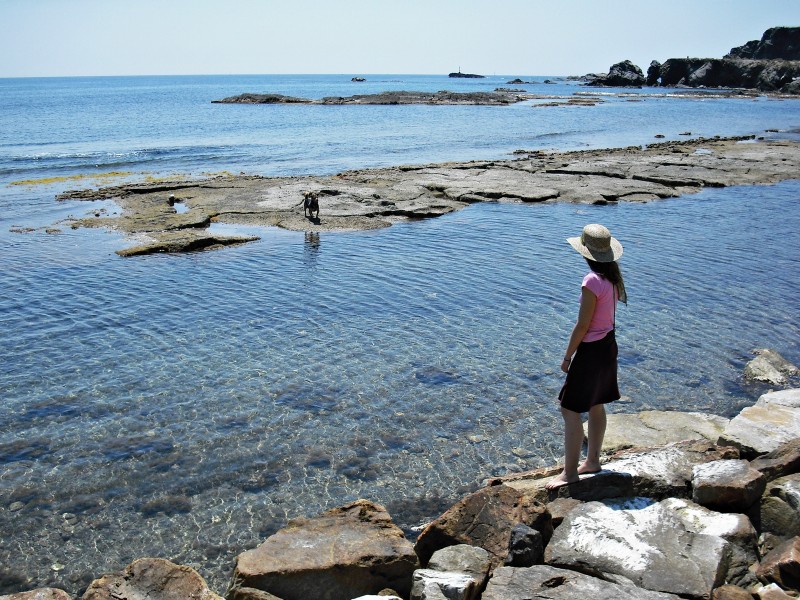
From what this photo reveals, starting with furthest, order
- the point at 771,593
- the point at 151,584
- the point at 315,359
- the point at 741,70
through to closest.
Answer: the point at 741,70
the point at 315,359
the point at 151,584
the point at 771,593

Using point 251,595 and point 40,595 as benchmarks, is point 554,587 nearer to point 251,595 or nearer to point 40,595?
point 251,595

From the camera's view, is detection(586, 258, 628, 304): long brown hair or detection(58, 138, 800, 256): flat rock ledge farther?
detection(58, 138, 800, 256): flat rock ledge

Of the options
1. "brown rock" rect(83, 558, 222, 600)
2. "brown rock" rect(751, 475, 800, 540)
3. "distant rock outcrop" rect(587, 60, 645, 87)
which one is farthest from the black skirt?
"distant rock outcrop" rect(587, 60, 645, 87)

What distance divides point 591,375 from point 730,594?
2262 mm

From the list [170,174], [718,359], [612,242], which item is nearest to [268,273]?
[718,359]

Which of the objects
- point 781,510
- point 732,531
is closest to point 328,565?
point 732,531

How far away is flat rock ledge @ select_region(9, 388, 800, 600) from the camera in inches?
219

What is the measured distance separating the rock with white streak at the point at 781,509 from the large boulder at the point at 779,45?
175 meters

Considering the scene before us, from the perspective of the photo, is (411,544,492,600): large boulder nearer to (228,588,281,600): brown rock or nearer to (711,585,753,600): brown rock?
(228,588,281,600): brown rock

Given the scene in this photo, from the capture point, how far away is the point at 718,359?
12094 millimetres

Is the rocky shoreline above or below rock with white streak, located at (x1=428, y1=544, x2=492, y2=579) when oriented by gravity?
above

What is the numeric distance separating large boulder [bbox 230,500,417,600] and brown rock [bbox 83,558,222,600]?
375 mm

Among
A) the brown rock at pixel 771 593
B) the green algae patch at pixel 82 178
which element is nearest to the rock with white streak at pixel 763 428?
the brown rock at pixel 771 593

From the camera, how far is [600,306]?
262 inches
